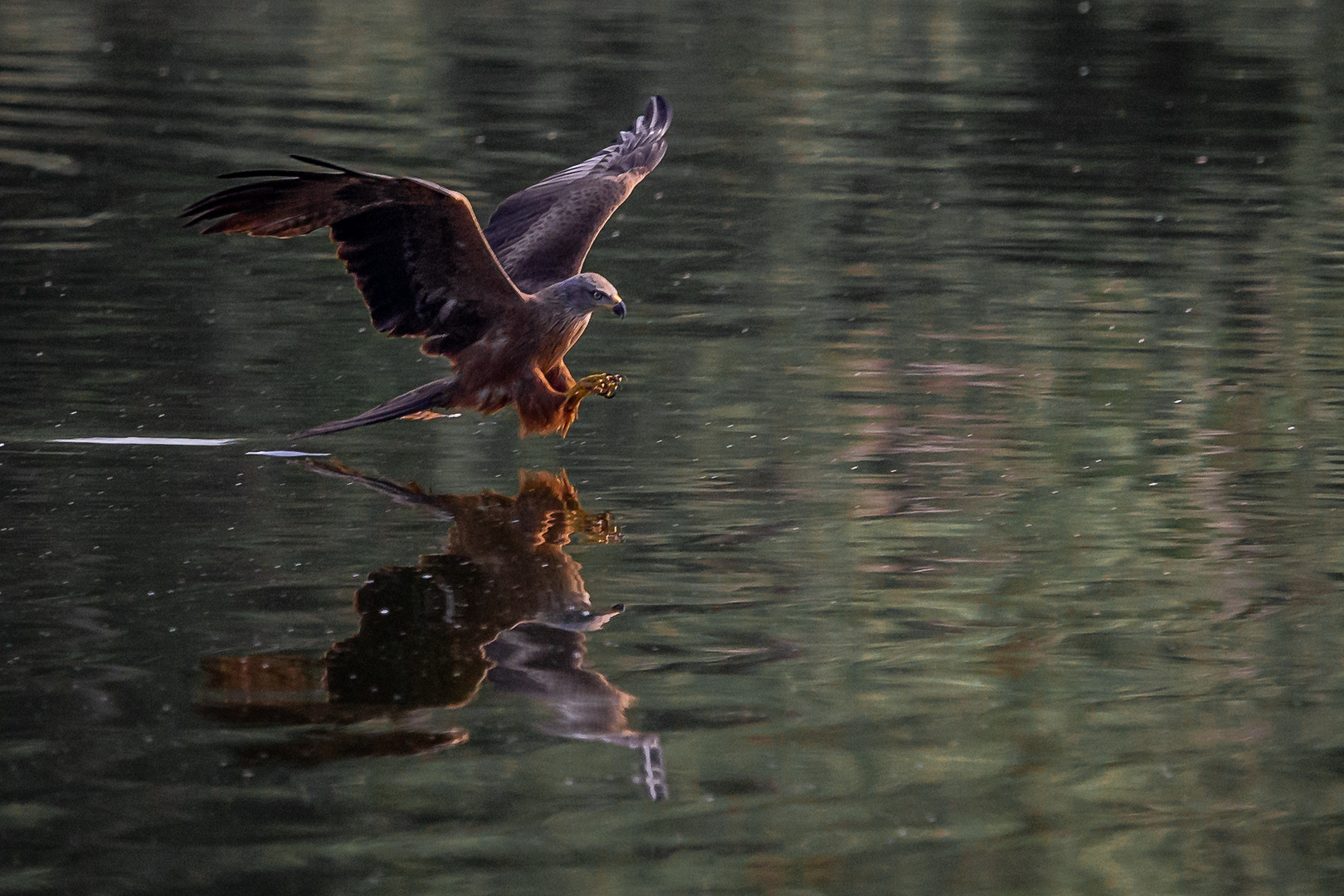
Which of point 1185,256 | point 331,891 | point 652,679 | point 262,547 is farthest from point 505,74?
point 331,891

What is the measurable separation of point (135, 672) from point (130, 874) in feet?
3.53

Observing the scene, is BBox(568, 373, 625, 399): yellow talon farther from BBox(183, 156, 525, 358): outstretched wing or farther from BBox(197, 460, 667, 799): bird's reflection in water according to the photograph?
BBox(197, 460, 667, 799): bird's reflection in water

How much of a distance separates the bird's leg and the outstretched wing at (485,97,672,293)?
24.4 inches

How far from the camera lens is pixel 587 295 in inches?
285

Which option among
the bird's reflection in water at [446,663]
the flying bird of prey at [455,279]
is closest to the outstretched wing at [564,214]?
the flying bird of prey at [455,279]

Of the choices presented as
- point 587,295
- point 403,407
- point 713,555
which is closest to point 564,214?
point 587,295

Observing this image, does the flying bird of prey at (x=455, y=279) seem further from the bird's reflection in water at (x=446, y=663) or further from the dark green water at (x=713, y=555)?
the bird's reflection in water at (x=446, y=663)

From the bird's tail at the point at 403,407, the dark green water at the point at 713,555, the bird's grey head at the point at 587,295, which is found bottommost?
Result: the dark green water at the point at 713,555

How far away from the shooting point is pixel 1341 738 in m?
4.96

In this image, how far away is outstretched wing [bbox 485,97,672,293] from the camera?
7.90 m

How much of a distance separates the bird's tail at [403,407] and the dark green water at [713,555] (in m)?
0.15

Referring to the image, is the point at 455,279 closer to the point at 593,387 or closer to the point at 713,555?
the point at 593,387

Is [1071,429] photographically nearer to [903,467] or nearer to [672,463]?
[903,467]

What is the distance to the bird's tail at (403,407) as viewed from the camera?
7094mm
